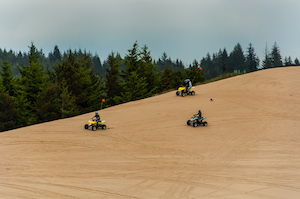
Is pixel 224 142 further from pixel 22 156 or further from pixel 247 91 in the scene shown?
pixel 247 91

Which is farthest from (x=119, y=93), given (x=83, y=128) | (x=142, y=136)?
(x=142, y=136)

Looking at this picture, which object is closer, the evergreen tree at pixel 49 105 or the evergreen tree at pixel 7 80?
the evergreen tree at pixel 49 105

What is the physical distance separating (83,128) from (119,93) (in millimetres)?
31792

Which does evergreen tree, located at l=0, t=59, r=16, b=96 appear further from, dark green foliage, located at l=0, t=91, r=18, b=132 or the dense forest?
dark green foliage, located at l=0, t=91, r=18, b=132

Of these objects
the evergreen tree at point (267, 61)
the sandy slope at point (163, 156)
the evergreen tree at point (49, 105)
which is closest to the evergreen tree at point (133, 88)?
the evergreen tree at point (49, 105)

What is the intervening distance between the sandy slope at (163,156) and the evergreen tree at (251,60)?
116918mm

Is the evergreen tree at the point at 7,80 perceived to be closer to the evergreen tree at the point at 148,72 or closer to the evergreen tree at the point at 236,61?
the evergreen tree at the point at 148,72

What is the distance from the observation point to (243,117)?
18969 millimetres

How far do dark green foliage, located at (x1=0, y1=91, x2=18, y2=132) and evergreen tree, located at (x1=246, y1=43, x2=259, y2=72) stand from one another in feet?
388

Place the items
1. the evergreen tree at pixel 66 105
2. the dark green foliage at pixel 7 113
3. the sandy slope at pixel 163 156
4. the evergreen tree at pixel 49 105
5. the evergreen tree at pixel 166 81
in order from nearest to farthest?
the sandy slope at pixel 163 156 < the evergreen tree at pixel 49 105 < the evergreen tree at pixel 66 105 < the dark green foliage at pixel 7 113 < the evergreen tree at pixel 166 81

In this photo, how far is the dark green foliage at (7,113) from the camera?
3528 centimetres

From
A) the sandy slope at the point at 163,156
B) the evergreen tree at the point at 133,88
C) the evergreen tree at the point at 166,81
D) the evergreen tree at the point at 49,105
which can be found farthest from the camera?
the evergreen tree at the point at 166,81

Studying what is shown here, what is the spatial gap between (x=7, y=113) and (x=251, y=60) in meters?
125

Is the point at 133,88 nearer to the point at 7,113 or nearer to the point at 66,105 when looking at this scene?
the point at 66,105
